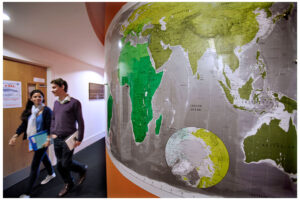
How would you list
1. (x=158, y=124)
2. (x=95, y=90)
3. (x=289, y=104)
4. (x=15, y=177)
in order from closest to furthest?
(x=289, y=104) → (x=158, y=124) → (x=15, y=177) → (x=95, y=90)

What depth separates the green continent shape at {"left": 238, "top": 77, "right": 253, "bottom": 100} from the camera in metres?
0.57

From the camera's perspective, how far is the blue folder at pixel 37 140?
1.34 m

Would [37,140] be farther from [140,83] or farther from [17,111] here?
[140,83]

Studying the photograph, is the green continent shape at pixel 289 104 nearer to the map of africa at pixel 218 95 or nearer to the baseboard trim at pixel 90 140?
the map of africa at pixel 218 95

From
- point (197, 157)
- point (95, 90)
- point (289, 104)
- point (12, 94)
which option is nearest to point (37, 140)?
point (12, 94)

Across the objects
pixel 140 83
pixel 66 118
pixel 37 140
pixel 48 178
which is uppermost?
pixel 140 83

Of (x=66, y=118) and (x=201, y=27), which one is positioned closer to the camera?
(x=201, y=27)

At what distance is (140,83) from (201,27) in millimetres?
472

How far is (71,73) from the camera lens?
201 cm

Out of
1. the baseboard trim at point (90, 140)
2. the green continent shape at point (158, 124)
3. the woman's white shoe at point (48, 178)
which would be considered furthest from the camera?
the baseboard trim at point (90, 140)

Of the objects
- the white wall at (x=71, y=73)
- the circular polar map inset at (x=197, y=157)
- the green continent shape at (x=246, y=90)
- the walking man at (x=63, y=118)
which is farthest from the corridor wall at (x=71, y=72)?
the green continent shape at (x=246, y=90)

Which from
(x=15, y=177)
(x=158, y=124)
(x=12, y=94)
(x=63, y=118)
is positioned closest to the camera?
(x=158, y=124)

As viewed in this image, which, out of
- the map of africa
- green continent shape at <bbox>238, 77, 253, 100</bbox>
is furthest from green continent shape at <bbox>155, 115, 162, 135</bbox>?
green continent shape at <bbox>238, 77, 253, 100</bbox>

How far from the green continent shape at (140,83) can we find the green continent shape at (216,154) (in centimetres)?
33
